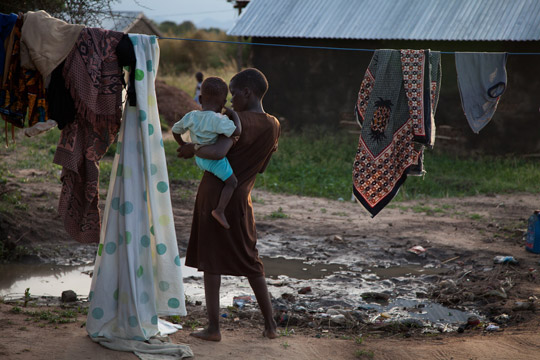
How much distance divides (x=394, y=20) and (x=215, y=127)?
892cm

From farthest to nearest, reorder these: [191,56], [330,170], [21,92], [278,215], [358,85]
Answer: [191,56]
[358,85]
[330,170]
[278,215]
[21,92]

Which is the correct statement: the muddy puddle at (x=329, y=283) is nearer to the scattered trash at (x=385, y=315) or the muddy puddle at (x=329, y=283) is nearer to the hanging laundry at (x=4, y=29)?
the scattered trash at (x=385, y=315)

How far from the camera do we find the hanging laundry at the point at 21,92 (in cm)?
353

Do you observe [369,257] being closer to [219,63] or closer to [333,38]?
[333,38]

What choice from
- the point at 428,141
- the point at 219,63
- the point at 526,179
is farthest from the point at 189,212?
the point at 219,63

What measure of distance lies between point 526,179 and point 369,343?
6.63 metres

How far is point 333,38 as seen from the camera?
11828 mm

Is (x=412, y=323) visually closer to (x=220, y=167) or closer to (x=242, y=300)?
(x=242, y=300)

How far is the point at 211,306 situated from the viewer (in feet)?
12.5

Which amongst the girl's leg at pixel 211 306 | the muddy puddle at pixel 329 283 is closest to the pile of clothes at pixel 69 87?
the girl's leg at pixel 211 306

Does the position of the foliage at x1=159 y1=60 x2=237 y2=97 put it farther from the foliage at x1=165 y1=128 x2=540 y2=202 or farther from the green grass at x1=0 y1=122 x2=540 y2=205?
the foliage at x1=165 y1=128 x2=540 y2=202

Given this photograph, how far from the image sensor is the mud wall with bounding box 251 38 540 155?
1072 centimetres

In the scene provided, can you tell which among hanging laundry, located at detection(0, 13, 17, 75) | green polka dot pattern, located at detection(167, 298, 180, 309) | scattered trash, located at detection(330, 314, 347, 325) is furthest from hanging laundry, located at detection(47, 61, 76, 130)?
scattered trash, located at detection(330, 314, 347, 325)

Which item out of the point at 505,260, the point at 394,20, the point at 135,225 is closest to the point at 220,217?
the point at 135,225
